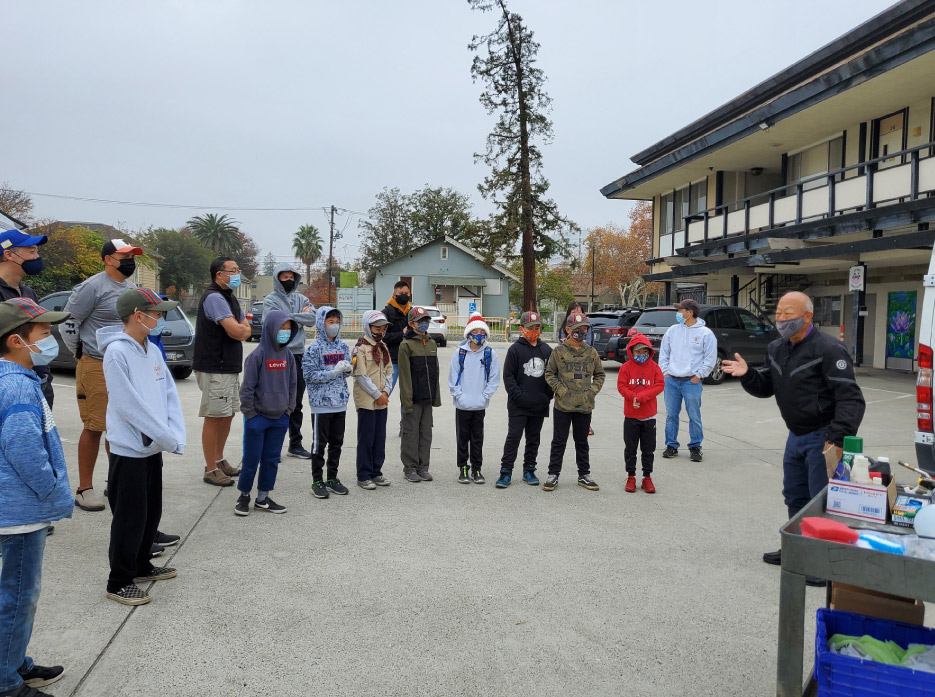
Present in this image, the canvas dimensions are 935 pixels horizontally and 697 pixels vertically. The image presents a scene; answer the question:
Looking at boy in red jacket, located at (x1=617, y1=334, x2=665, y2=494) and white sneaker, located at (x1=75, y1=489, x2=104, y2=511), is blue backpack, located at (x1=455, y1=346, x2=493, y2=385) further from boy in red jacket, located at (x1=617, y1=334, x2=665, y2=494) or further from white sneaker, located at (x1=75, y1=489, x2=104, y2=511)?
white sneaker, located at (x1=75, y1=489, x2=104, y2=511)

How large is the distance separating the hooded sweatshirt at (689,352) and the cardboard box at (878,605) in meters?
4.81

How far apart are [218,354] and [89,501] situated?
5.17 ft

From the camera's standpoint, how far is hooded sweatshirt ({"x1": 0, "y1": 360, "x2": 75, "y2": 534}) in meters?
2.69

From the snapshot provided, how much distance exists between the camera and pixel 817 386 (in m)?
4.29

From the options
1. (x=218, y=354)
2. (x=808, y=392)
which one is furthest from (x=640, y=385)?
(x=218, y=354)

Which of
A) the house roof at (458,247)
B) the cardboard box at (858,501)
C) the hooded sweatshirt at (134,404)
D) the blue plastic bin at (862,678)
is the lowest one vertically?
the blue plastic bin at (862,678)

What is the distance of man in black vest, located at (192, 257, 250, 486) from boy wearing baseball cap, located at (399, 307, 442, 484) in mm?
1580

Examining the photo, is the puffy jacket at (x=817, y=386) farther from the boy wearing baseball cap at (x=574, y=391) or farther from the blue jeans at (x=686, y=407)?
the blue jeans at (x=686, y=407)

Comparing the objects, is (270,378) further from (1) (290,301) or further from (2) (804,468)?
(2) (804,468)

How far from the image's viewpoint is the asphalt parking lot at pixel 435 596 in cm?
305

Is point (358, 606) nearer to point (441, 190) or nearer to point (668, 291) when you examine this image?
point (668, 291)

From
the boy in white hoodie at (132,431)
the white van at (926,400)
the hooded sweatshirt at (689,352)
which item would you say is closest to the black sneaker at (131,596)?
the boy in white hoodie at (132,431)

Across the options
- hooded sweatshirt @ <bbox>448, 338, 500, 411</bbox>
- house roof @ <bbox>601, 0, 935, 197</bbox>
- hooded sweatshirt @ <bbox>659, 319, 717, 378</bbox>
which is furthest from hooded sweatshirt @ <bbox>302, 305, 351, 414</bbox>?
house roof @ <bbox>601, 0, 935, 197</bbox>

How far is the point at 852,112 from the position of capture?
15.5 meters
